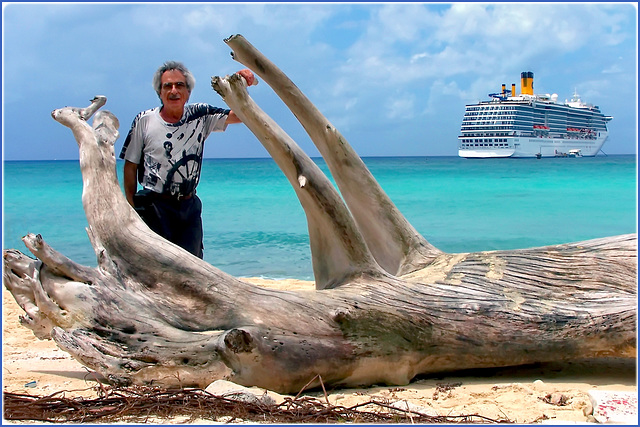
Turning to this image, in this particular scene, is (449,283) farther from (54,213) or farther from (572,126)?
→ (572,126)

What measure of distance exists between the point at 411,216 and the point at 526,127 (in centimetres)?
4031

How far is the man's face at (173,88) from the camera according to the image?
413 cm

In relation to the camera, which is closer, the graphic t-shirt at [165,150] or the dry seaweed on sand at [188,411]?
the dry seaweed on sand at [188,411]

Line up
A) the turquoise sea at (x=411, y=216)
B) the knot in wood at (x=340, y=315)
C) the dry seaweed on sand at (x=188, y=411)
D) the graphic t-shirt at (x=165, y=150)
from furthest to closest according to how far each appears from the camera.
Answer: the turquoise sea at (x=411, y=216) → the graphic t-shirt at (x=165, y=150) → the knot in wood at (x=340, y=315) → the dry seaweed on sand at (x=188, y=411)

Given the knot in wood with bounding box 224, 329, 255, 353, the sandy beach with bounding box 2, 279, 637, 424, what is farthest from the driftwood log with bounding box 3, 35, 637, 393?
the sandy beach with bounding box 2, 279, 637, 424

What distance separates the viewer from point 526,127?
57.3 m

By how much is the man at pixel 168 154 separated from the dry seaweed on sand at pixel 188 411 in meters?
1.58

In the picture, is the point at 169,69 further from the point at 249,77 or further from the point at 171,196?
the point at 171,196

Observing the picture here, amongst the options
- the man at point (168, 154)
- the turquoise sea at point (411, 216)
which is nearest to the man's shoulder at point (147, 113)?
the man at point (168, 154)

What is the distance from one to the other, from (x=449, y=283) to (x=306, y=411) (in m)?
1.43

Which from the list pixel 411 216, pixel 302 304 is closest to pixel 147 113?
pixel 302 304

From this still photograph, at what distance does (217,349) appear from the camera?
3096mm

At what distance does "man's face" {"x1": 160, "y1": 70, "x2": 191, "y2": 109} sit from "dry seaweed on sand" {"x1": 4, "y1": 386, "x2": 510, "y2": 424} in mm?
2042

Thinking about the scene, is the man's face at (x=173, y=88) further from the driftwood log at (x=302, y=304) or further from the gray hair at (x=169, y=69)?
the driftwood log at (x=302, y=304)
